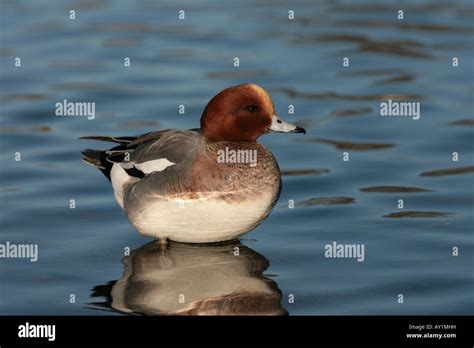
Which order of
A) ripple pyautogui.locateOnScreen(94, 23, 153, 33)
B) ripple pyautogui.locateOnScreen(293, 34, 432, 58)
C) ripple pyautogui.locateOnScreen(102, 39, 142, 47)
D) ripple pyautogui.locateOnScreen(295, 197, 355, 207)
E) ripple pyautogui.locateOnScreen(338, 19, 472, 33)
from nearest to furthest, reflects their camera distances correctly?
ripple pyautogui.locateOnScreen(295, 197, 355, 207) < ripple pyautogui.locateOnScreen(293, 34, 432, 58) < ripple pyautogui.locateOnScreen(102, 39, 142, 47) < ripple pyautogui.locateOnScreen(338, 19, 472, 33) < ripple pyautogui.locateOnScreen(94, 23, 153, 33)

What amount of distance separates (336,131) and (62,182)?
2.73 m

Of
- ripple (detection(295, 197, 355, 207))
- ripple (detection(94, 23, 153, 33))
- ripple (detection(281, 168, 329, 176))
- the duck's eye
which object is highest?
ripple (detection(94, 23, 153, 33))

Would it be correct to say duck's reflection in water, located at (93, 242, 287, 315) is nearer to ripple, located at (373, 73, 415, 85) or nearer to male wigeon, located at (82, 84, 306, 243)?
male wigeon, located at (82, 84, 306, 243)

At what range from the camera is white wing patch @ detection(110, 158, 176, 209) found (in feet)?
25.8

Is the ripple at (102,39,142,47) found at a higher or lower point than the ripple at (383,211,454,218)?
higher

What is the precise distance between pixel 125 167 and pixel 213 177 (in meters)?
0.90

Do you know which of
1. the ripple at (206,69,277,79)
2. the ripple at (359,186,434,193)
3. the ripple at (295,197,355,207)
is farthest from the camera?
the ripple at (206,69,277,79)

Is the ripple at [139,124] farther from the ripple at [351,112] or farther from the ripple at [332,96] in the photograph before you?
the ripple at [351,112]

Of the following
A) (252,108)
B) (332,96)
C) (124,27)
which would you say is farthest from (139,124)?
(124,27)

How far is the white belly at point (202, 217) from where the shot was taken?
752cm

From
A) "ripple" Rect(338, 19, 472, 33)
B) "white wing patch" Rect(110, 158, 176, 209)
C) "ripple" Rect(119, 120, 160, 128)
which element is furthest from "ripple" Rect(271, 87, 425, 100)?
"white wing patch" Rect(110, 158, 176, 209)

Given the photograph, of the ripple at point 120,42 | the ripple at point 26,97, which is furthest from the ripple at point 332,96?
the ripple at point 120,42

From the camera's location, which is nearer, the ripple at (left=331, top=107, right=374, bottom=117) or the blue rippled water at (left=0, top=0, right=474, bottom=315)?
the blue rippled water at (left=0, top=0, right=474, bottom=315)

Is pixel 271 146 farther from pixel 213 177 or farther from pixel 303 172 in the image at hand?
pixel 213 177
